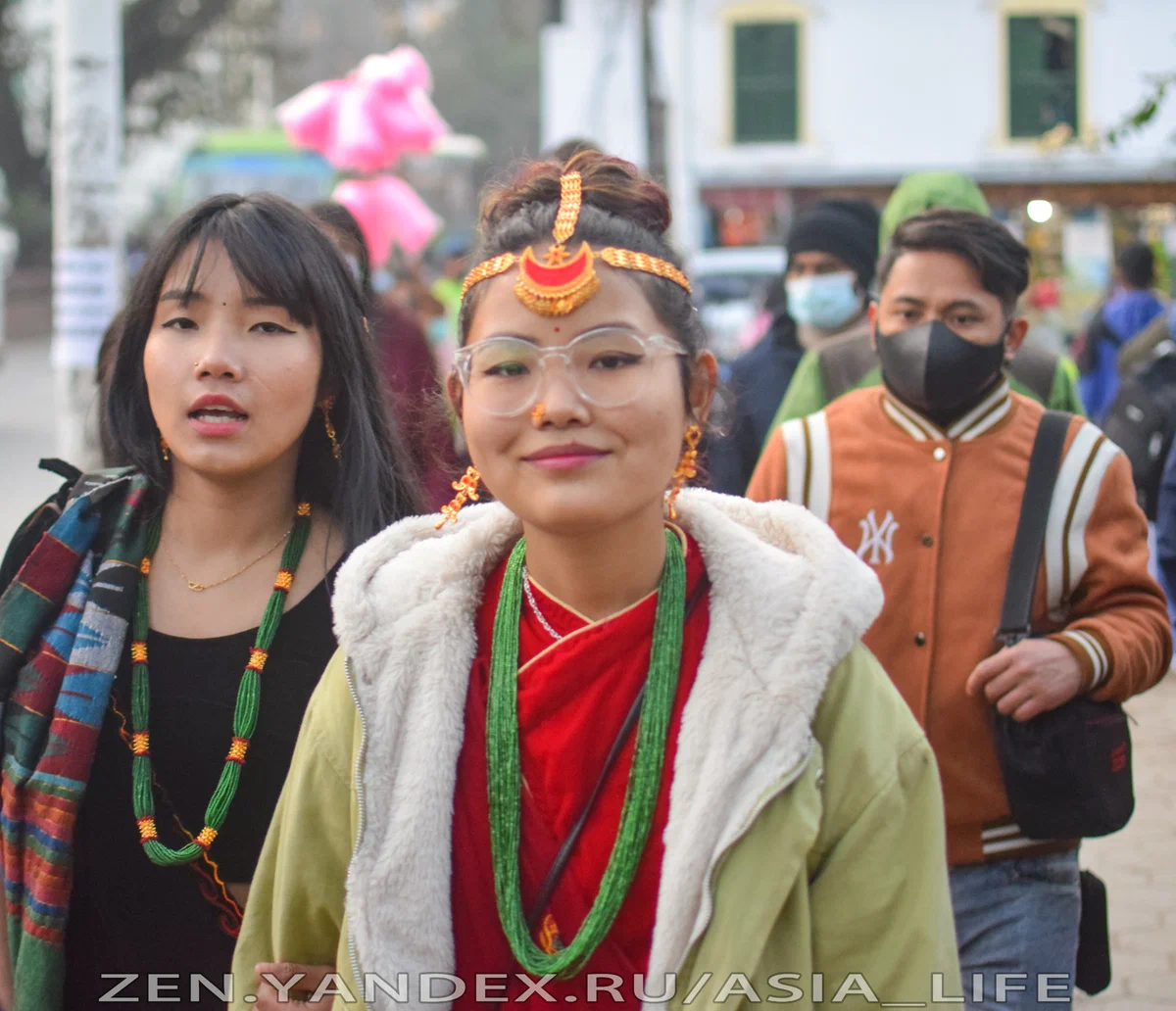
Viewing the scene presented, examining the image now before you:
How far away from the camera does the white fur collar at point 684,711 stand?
2016mm

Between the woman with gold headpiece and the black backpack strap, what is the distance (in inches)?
75.3

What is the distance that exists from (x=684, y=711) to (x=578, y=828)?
0.23 m

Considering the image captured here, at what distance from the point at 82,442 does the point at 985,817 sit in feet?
16.9

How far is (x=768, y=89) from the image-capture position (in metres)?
28.1

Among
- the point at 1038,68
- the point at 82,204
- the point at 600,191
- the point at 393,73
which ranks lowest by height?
the point at 600,191

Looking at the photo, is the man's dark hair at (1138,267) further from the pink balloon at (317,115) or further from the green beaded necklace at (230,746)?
the green beaded necklace at (230,746)

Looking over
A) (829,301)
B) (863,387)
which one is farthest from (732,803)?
(829,301)

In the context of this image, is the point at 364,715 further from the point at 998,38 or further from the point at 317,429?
the point at 998,38

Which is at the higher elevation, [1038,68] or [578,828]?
[1038,68]

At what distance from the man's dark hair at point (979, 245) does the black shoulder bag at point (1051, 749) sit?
463 millimetres

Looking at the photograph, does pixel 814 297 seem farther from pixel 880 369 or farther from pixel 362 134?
pixel 362 134

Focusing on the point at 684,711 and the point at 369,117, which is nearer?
the point at 684,711

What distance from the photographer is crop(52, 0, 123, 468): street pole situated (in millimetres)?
6973

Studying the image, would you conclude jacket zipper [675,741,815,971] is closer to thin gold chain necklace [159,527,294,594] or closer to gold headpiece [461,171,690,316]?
gold headpiece [461,171,690,316]
